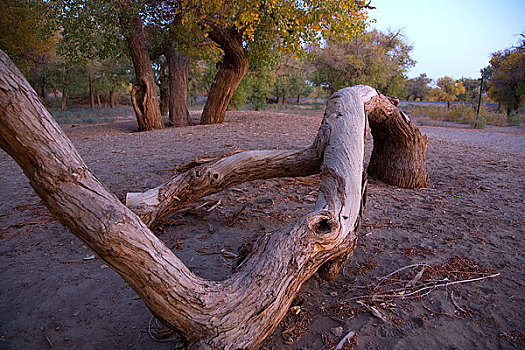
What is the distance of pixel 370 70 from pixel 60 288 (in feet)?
77.5

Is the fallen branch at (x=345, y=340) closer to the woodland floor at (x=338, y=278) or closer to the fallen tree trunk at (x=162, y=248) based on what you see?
the woodland floor at (x=338, y=278)

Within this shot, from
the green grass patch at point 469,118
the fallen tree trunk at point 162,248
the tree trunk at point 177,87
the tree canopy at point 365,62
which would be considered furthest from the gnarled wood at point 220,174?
the tree canopy at point 365,62

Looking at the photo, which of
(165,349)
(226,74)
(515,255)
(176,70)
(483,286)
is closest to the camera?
(165,349)

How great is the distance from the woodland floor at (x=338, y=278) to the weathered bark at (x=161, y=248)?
12.6 inches

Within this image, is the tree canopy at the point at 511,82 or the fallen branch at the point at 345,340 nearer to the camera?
the fallen branch at the point at 345,340

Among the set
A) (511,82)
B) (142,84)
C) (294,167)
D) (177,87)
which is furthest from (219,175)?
(511,82)

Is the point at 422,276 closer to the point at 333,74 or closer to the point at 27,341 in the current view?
the point at 27,341

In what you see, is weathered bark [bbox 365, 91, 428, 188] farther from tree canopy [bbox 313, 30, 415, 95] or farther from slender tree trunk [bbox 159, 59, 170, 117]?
tree canopy [bbox 313, 30, 415, 95]

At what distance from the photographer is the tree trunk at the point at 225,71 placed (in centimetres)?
959

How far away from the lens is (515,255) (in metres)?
2.82

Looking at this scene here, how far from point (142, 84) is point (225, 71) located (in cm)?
244

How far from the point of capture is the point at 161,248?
172 cm

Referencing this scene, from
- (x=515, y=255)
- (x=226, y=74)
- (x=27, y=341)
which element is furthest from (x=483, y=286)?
(x=226, y=74)

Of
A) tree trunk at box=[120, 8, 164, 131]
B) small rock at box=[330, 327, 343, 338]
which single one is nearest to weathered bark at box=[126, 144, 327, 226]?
small rock at box=[330, 327, 343, 338]
